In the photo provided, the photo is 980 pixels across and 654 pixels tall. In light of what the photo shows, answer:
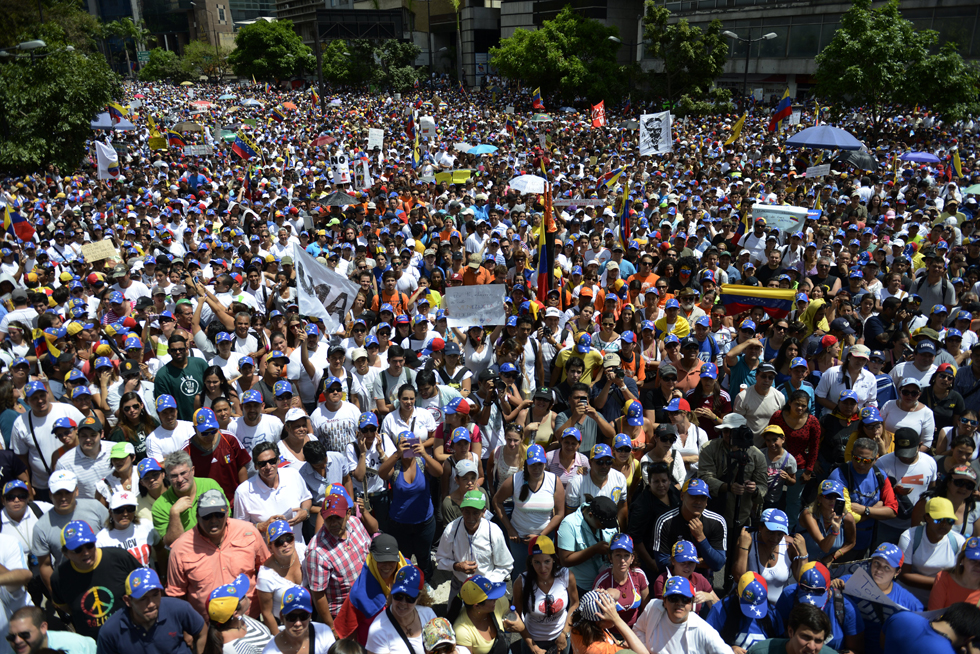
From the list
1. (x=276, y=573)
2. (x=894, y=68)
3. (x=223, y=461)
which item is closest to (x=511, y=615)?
(x=276, y=573)

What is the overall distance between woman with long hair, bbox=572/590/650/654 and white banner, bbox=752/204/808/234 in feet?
29.0

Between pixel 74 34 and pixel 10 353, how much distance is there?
1669 inches

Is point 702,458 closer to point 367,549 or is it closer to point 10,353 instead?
point 367,549

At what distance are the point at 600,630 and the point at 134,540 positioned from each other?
9.67 ft

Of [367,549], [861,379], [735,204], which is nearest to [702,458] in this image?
[861,379]

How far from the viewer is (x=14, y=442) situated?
544 centimetres

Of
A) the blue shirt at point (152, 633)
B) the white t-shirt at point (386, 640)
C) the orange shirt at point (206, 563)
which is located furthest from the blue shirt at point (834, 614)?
the blue shirt at point (152, 633)

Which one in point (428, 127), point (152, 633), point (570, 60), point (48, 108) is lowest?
point (152, 633)

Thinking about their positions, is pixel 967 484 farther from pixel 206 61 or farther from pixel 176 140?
pixel 206 61

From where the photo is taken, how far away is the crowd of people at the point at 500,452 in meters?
3.76

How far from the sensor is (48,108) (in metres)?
20.2

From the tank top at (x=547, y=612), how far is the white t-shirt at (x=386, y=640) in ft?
2.24

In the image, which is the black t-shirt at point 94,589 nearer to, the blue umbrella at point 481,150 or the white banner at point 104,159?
the white banner at point 104,159

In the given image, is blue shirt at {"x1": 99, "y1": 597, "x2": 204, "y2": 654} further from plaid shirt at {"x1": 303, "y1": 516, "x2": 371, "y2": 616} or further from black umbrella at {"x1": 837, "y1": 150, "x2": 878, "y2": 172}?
black umbrella at {"x1": 837, "y1": 150, "x2": 878, "y2": 172}
